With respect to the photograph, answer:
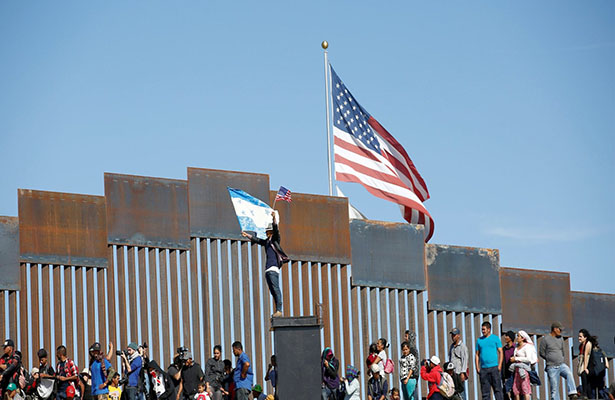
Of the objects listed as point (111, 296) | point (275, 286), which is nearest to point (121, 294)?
point (111, 296)

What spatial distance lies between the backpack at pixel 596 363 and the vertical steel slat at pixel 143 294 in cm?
798

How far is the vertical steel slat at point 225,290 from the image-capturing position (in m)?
23.2

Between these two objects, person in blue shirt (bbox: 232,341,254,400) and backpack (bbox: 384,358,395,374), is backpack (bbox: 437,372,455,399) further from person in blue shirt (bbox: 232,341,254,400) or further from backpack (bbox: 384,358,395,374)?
person in blue shirt (bbox: 232,341,254,400)

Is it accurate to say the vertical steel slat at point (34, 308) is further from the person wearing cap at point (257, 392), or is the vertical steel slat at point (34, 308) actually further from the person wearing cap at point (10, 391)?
the person wearing cap at point (257, 392)

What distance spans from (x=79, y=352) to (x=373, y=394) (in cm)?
548

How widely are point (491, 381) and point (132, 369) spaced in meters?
5.53

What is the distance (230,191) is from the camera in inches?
891

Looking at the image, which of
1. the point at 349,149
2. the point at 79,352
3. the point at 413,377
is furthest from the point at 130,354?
the point at 349,149

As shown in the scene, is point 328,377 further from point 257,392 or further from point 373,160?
point 373,160

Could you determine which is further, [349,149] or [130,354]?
[349,149]

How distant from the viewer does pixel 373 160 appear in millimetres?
25422

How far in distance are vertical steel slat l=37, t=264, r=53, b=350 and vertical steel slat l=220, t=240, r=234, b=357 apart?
3.15 m

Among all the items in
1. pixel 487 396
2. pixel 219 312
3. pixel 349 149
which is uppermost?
pixel 349 149

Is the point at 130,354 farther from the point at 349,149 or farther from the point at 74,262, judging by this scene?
the point at 349,149
